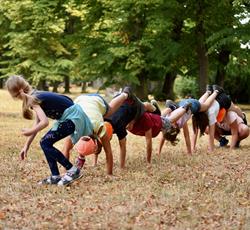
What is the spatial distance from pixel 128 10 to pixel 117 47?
2404 mm

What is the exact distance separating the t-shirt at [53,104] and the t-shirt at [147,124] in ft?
6.42

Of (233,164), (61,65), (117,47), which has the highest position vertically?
(233,164)

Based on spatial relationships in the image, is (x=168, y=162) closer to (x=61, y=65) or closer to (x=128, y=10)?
(x=128, y=10)

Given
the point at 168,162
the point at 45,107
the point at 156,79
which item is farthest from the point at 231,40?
the point at 156,79

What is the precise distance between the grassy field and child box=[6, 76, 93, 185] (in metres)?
0.27

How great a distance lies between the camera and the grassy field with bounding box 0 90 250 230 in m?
6.07

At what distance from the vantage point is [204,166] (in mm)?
9727

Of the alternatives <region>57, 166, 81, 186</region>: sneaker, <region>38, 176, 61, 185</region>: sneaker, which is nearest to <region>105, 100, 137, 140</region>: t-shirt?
<region>57, 166, 81, 186</region>: sneaker

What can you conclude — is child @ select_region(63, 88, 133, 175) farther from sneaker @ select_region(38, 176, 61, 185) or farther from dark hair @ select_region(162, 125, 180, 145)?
dark hair @ select_region(162, 125, 180, 145)

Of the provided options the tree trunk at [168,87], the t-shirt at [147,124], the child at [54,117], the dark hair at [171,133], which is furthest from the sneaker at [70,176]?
the tree trunk at [168,87]

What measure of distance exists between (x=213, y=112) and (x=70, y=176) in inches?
176

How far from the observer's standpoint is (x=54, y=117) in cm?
821

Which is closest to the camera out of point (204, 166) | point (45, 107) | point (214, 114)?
point (45, 107)

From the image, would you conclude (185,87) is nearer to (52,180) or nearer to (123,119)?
(123,119)
